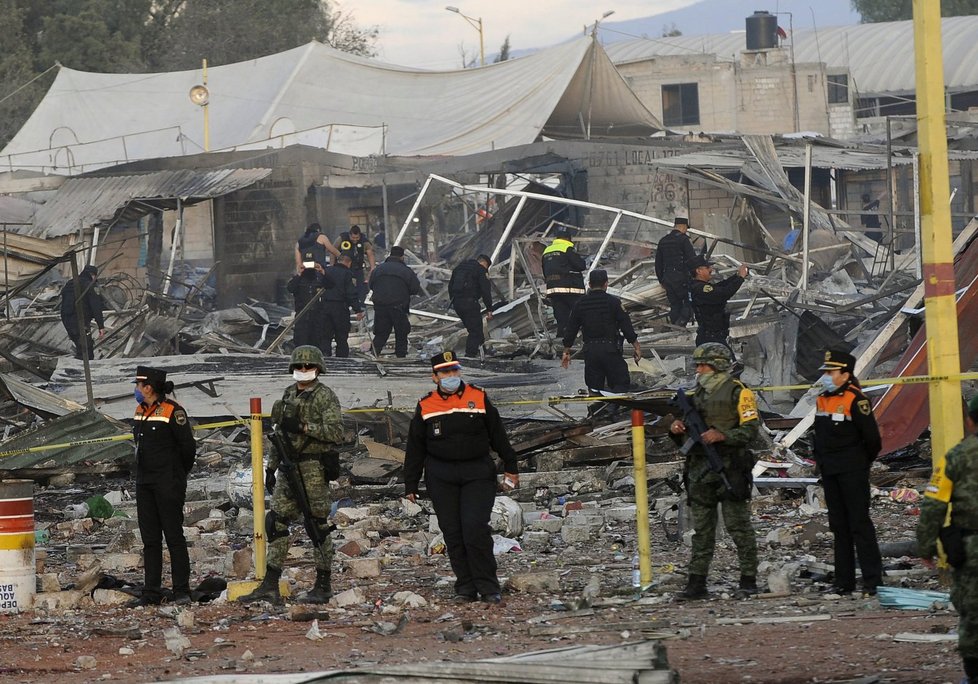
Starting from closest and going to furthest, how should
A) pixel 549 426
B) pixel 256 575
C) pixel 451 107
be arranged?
pixel 256 575 → pixel 549 426 → pixel 451 107

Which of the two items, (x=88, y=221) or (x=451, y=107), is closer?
(x=88, y=221)

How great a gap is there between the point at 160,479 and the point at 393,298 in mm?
9948

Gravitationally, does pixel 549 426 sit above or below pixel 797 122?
below

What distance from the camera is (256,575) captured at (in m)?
8.57

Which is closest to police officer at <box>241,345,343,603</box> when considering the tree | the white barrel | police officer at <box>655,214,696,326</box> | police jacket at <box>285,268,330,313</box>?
Result: the white barrel

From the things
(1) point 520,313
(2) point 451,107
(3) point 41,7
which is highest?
(3) point 41,7

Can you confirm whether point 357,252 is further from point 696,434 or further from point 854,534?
point 854,534

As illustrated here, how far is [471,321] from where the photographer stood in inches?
719

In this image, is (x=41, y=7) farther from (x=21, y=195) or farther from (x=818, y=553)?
(x=818, y=553)

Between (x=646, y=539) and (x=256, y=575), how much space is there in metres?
2.28

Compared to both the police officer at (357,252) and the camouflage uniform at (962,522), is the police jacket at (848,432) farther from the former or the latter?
the police officer at (357,252)

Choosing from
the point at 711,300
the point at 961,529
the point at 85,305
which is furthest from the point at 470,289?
the point at 961,529

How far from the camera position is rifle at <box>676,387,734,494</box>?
7.85m

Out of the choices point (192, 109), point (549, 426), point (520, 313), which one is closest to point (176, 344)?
point (520, 313)
